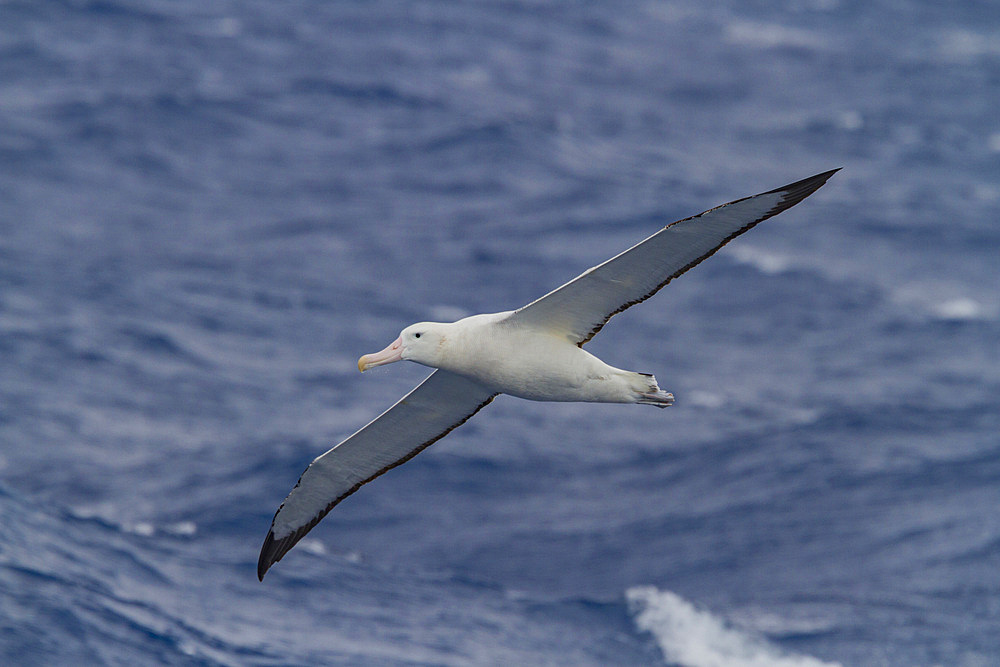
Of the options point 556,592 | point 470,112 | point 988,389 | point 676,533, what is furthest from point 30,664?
point 470,112

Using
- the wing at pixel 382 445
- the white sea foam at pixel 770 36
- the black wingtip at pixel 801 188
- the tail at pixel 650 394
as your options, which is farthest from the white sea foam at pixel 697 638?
the white sea foam at pixel 770 36

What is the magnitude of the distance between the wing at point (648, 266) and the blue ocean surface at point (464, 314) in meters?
7.73

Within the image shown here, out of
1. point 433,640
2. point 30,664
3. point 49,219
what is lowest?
point 433,640

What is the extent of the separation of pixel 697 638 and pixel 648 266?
865 centimetres

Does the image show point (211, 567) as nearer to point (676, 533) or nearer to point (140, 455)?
point (140, 455)

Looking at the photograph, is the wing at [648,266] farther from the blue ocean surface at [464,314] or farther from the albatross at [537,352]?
the blue ocean surface at [464,314]

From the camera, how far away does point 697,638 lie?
17297 mm

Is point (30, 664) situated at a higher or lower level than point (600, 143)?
lower

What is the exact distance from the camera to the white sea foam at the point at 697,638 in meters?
17.0

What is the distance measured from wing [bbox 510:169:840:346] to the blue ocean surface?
25.4 feet

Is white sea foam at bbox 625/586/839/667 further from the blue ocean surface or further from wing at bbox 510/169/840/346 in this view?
wing at bbox 510/169/840/346

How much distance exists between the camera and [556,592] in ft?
59.6

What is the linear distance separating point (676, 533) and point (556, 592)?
2.10 meters

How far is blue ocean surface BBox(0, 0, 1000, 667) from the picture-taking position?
17.7 metres
